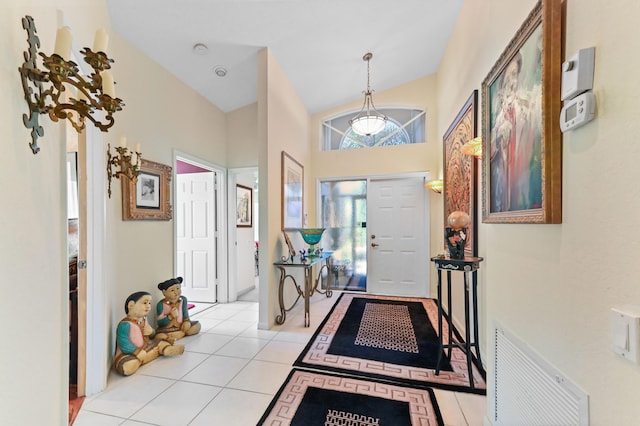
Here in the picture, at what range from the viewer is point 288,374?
2.14 m

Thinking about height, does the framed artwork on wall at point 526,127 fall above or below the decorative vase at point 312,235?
above

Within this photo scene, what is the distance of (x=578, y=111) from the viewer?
2.89 feet

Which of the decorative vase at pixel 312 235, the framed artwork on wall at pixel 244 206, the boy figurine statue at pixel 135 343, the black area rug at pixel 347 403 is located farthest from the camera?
the framed artwork on wall at pixel 244 206

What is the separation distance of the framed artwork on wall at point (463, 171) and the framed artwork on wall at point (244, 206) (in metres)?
3.19

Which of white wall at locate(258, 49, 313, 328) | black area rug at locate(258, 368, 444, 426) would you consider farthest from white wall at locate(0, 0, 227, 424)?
white wall at locate(258, 49, 313, 328)

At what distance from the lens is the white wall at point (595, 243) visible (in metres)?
0.73

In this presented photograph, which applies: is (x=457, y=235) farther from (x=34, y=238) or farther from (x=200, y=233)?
(x=200, y=233)

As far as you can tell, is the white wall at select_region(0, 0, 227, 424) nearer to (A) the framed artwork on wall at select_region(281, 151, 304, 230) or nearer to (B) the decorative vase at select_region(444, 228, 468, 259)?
(A) the framed artwork on wall at select_region(281, 151, 304, 230)

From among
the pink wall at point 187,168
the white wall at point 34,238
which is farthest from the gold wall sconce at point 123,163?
the pink wall at point 187,168

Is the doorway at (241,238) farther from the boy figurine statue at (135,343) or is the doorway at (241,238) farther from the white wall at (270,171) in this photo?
the boy figurine statue at (135,343)

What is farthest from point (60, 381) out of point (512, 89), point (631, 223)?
point (512, 89)

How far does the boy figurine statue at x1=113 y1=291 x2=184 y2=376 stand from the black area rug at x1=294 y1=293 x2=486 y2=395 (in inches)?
50.8

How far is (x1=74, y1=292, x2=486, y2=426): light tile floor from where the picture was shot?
1686 mm

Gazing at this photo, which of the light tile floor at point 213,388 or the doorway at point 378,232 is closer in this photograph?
the light tile floor at point 213,388
